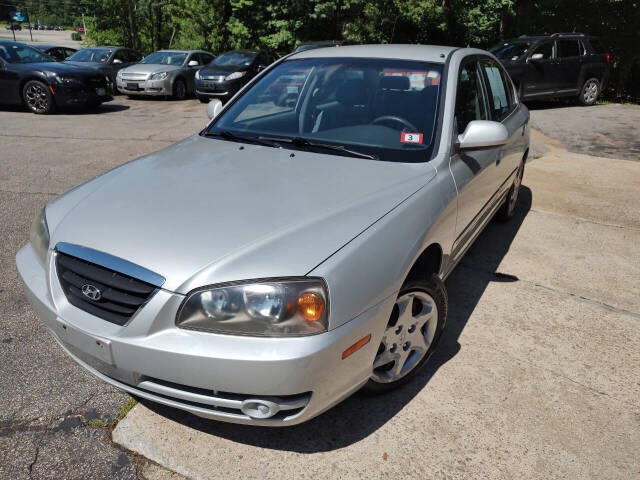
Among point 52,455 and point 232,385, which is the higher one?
point 232,385

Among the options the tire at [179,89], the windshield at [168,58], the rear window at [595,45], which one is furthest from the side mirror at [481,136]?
the windshield at [168,58]

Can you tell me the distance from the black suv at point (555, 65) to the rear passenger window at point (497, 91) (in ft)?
28.0

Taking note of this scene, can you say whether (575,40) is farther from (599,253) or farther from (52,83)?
(52,83)

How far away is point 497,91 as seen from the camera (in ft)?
13.7

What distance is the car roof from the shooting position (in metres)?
3.29

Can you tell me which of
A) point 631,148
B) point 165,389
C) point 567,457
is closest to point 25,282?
point 165,389

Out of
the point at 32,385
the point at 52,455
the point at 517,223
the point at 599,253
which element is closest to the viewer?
the point at 52,455

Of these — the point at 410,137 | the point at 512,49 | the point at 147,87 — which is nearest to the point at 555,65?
the point at 512,49

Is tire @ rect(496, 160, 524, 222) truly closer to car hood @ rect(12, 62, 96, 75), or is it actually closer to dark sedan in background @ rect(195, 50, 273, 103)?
dark sedan in background @ rect(195, 50, 273, 103)

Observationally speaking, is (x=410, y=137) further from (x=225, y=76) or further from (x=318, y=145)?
(x=225, y=76)

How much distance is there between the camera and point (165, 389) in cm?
197

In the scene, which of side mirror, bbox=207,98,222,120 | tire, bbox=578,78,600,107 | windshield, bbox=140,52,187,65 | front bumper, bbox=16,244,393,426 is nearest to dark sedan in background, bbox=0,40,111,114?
windshield, bbox=140,52,187,65

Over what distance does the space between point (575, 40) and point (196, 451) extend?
554 inches

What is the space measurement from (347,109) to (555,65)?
11434 millimetres
